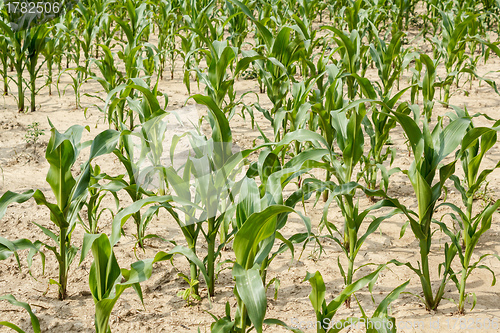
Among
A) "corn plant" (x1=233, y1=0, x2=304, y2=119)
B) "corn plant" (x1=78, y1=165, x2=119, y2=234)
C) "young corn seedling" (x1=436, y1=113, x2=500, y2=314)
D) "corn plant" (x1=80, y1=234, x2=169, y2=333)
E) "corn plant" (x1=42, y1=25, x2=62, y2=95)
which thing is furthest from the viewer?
"corn plant" (x1=42, y1=25, x2=62, y2=95)

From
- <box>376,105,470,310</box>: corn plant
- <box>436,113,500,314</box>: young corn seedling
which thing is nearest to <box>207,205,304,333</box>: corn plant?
<box>376,105,470,310</box>: corn plant

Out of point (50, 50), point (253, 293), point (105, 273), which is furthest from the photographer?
point (50, 50)

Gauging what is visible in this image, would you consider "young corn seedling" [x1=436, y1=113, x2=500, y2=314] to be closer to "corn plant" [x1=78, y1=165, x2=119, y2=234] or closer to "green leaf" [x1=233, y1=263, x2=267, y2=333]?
"green leaf" [x1=233, y1=263, x2=267, y2=333]

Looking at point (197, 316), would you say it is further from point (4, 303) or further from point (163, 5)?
point (163, 5)

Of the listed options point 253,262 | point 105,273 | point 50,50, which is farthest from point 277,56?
point 50,50

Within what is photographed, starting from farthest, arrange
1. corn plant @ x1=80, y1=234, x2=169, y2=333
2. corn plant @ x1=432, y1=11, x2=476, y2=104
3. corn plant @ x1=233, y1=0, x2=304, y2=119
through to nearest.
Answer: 1. corn plant @ x1=432, y1=11, x2=476, y2=104
2. corn plant @ x1=233, y1=0, x2=304, y2=119
3. corn plant @ x1=80, y1=234, x2=169, y2=333

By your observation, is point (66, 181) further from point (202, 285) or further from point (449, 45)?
point (449, 45)

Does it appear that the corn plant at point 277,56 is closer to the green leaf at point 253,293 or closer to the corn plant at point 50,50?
the green leaf at point 253,293

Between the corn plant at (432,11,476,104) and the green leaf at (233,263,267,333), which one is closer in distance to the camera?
the green leaf at (233,263,267,333)

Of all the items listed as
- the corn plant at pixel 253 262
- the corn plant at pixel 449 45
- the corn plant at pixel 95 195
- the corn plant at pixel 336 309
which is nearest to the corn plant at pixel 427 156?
the corn plant at pixel 336 309

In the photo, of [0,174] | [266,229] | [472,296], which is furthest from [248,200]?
[0,174]

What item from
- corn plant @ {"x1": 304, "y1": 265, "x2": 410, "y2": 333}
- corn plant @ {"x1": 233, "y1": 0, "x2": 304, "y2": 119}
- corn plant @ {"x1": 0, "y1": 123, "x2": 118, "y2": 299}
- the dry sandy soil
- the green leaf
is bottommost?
the dry sandy soil

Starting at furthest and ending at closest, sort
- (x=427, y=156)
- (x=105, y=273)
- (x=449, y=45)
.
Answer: (x=449, y=45)
(x=427, y=156)
(x=105, y=273)

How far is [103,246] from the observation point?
5.59 ft
